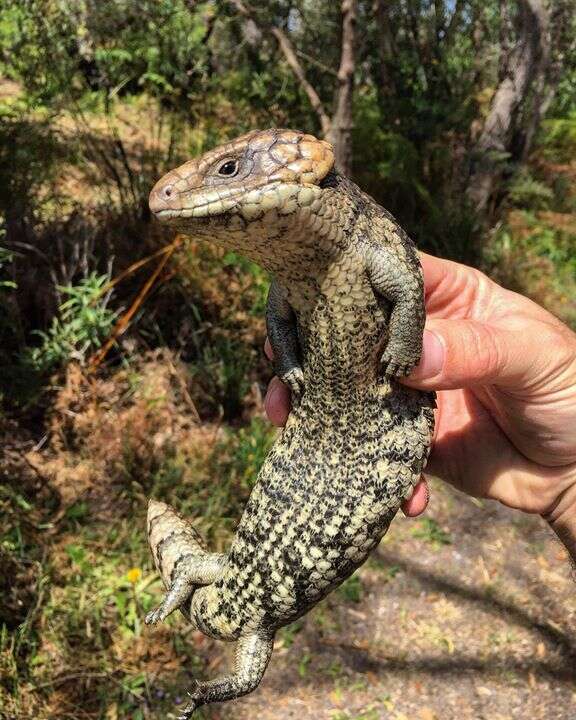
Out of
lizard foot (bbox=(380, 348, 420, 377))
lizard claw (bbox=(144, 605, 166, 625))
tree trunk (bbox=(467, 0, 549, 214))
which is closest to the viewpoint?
lizard foot (bbox=(380, 348, 420, 377))

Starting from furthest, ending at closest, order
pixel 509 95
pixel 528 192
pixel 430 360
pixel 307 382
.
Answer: pixel 528 192 → pixel 509 95 → pixel 307 382 → pixel 430 360

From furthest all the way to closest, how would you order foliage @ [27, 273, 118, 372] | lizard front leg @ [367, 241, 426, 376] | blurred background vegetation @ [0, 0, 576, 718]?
foliage @ [27, 273, 118, 372] < blurred background vegetation @ [0, 0, 576, 718] < lizard front leg @ [367, 241, 426, 376]

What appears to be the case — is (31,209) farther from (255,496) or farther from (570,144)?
(570,144)

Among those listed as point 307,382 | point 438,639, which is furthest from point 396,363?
point 438,639

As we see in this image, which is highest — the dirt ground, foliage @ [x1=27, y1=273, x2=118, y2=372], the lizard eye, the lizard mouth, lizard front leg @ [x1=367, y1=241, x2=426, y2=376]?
the lizard eye

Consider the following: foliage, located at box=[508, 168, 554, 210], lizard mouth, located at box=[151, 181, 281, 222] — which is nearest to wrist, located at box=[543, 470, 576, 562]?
lizard mouth, located at box=[151, 181, 281, 222]

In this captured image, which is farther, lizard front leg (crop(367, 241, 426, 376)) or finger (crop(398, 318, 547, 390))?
finger (crop(398, 318, 547, 390))

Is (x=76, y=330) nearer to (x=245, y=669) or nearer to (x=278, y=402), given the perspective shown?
(x=278, y=402)

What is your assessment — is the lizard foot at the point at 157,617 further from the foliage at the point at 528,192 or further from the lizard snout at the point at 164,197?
the foliage at the point at 528,192

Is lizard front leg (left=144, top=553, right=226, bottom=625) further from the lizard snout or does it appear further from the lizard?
the lizard snout
